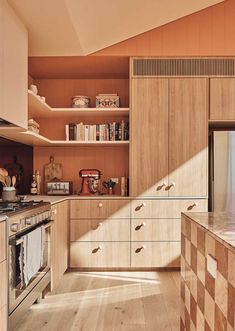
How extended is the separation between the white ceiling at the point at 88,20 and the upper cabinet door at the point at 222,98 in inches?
33.4

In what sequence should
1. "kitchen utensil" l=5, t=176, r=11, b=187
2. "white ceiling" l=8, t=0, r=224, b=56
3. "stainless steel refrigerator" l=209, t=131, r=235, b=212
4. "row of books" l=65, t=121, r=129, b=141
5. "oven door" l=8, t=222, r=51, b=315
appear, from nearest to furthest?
"oven door" l=8, t=222, r=51, b=315 < "white ceiling" l=8, t=0, r=224, b=56 < "kitchen utensil" l=5, t=176, r=11, b=187 < "stainless steel refrigerator" l=209, t=131, r=235, b=212 < "row of books" l=65, t=121, r=129, b=141

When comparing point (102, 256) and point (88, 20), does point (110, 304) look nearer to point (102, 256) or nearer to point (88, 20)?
point (102, 256)

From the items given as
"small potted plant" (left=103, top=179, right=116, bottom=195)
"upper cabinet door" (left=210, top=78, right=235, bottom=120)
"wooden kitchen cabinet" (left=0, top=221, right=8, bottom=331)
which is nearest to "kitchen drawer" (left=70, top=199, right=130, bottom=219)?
"small potted plant" (left=103, top=179, right=116, bottom=195)

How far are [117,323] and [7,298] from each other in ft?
2.93

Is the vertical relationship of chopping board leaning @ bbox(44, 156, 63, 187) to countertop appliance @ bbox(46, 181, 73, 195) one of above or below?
above

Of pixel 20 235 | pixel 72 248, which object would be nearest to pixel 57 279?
pixel 72 248

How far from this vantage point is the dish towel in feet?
8.29

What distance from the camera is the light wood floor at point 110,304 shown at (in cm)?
264

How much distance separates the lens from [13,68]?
9.48ft

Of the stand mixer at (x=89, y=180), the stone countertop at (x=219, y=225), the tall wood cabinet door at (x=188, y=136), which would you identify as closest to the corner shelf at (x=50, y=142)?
the stand mixer at (x=89, y=180)

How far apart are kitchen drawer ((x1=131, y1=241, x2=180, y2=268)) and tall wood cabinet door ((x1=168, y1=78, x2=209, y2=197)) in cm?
59

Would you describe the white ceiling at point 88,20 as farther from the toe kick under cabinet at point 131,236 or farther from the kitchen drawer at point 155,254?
the kitchen drawer at point 155,254

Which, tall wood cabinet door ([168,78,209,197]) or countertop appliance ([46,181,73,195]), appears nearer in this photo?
tall wood cabinet door ([168,78,209,197])

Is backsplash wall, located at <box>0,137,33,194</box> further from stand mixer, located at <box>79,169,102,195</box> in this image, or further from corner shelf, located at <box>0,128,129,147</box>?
stand mixer, located at <box>79,169,102,195</box>
